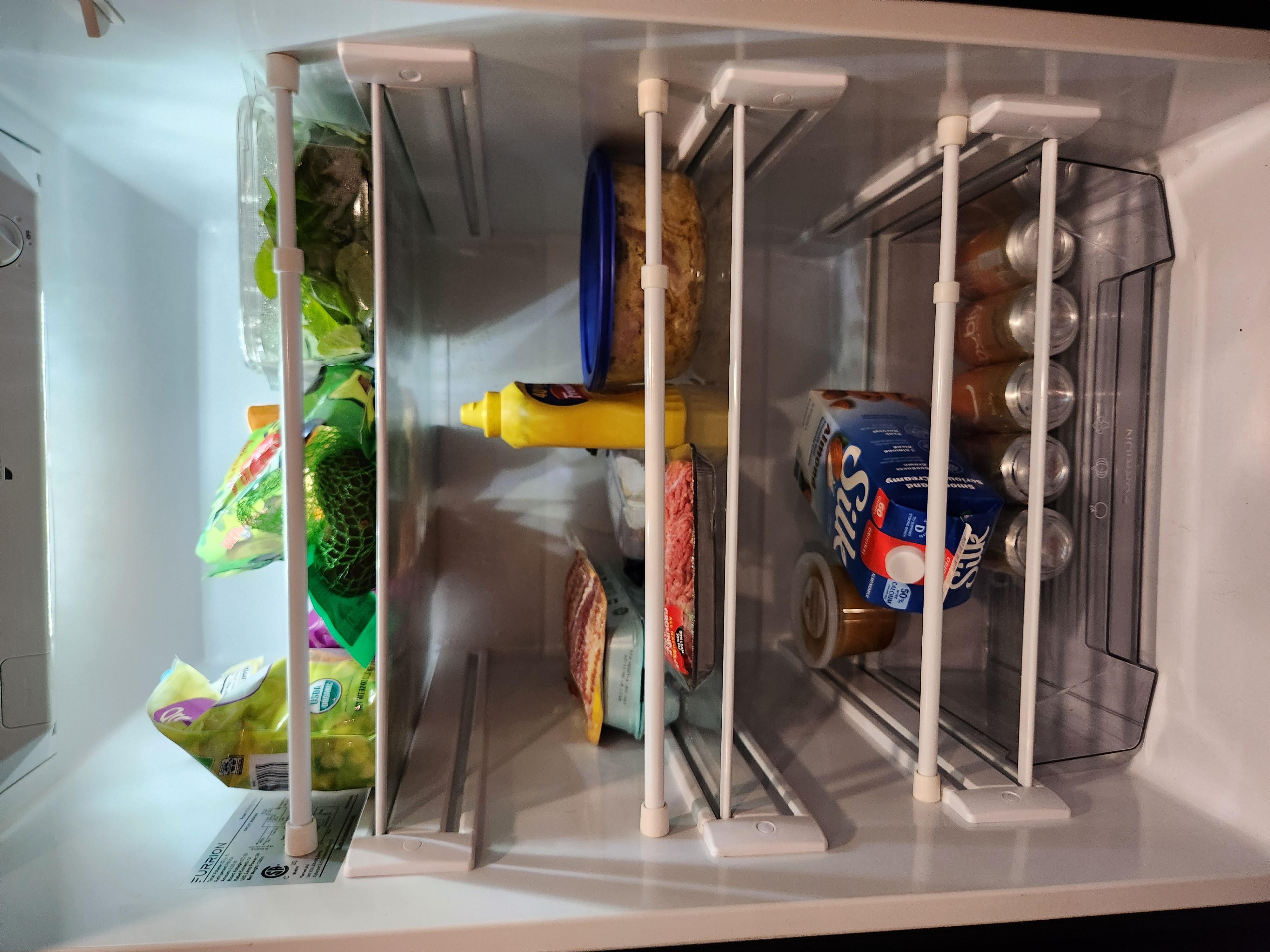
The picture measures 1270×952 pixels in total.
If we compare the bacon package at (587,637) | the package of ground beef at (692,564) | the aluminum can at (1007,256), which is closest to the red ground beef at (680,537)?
the package of ground beef at (692,564)

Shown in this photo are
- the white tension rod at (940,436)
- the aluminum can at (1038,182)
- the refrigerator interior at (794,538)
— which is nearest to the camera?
the refrigerator interior at (794,538)

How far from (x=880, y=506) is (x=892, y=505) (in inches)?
0.7

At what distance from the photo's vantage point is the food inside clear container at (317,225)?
684 mm

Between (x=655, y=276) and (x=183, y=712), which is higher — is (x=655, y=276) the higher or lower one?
the higher one

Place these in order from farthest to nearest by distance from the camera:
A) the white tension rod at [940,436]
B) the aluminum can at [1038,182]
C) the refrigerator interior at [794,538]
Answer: the aluminum can at [1038,182] → the white tension rod at [940,436] → the refrigerator interior at [794,538]

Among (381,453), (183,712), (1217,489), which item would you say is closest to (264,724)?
(183,712)

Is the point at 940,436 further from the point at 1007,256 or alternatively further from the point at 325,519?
the point at 325,519

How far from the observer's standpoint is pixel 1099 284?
2.73ft

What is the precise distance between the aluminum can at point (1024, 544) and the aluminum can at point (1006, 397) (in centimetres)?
10

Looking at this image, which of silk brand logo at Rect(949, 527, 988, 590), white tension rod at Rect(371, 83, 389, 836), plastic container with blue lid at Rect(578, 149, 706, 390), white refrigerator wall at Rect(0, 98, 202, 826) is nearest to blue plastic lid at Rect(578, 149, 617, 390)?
plastic container with blue lid at Rect(578, 149, 706, 390)

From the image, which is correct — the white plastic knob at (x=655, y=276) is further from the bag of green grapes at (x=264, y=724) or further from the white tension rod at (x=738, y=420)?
the bag of green grapes at (x=264, y=724)

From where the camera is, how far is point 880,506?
2.54ft

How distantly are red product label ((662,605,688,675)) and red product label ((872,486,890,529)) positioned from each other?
24 cm

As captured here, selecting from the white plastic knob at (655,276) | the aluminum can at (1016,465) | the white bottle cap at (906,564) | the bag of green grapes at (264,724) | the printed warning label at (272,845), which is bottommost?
the printed warning label at (272,845)
